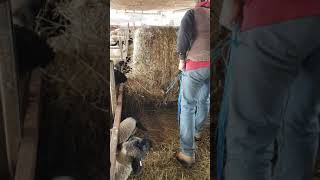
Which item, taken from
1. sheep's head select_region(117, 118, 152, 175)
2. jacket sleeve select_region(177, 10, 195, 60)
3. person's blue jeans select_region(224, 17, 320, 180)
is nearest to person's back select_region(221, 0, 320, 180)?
person's blue jeans select_region(224, 17, 320, 180)

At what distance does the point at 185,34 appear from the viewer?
40.0 inches

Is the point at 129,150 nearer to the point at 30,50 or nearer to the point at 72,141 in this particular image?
the point at 72,141

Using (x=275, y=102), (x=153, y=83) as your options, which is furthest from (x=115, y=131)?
(x=275, y=102)

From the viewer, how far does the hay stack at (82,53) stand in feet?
3.11

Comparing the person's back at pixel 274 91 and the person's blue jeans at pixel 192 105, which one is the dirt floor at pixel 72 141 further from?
the person's back at pixel 274 91

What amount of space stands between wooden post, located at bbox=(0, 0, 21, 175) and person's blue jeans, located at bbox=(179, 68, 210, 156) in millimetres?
418

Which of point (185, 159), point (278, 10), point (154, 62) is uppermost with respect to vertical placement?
point (278, 10)

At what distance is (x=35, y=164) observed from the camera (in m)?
0.99

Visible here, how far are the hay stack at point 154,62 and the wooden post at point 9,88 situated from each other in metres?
0.29

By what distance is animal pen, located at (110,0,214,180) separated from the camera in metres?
1.01

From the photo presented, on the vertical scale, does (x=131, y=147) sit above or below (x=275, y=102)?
below

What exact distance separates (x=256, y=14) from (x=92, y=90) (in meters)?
0.45

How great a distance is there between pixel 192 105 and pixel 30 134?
42cm

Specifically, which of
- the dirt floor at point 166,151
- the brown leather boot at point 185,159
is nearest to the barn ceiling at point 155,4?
the dirt floor at point 166,151
